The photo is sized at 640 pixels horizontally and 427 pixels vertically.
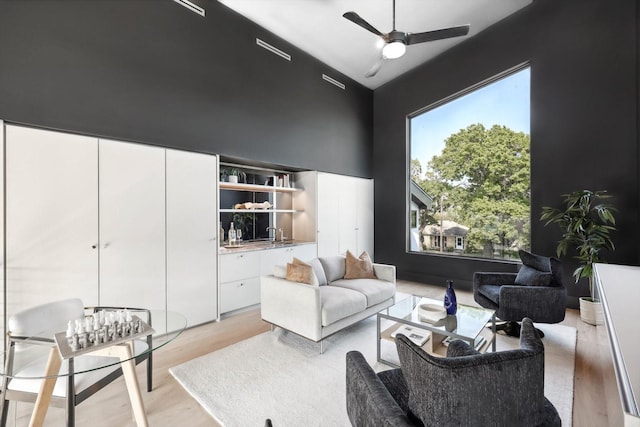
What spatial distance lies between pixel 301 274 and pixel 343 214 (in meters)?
2.82

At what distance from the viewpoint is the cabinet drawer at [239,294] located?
3.74 meters

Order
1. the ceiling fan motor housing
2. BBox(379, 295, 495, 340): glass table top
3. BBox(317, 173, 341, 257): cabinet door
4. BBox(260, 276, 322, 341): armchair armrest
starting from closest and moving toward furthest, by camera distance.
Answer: BBox(379, 295, 495, 340): glass table top → BBox(260, 276, 322, 341): armchair armrest → the ceiling fan motor housing → BBox(317, 173, 341, 257): cabinet door

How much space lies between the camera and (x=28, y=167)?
2424 mm

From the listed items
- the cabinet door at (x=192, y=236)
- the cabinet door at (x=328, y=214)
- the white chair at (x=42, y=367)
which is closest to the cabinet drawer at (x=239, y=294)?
the cabinet door at (x=192, y=236)

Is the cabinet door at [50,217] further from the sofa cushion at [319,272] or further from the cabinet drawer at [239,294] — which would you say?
the sofa cushion at [319,272]

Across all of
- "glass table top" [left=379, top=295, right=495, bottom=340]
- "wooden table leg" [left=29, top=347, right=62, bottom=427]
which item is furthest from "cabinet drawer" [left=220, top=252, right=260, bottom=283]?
"wooden table leg" [left=29, top=347, right=62, bottom=427]

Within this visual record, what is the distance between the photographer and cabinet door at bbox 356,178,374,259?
6.09 metres

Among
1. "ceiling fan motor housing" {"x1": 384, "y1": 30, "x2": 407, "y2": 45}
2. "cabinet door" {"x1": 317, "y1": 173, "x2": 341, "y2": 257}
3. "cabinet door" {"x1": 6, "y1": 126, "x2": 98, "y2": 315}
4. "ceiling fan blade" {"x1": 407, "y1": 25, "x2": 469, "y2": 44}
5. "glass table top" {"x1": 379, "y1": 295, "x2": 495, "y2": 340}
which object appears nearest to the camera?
"glass table top" {"x1": 379, "y1": 295, "x2": 495, "y2": 340}

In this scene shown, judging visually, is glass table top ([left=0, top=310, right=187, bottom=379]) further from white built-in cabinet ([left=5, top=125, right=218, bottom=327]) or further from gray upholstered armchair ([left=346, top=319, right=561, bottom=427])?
gray upholstered armchair ([left=346, top=319, right=561, bottom=427])

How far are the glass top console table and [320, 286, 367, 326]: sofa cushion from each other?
1.41 meters

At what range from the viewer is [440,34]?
3.24 metres

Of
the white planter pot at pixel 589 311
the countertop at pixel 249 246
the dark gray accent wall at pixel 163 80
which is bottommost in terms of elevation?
the white planter pot at pixel 589 311

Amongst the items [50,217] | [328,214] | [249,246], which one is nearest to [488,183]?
[328,214]

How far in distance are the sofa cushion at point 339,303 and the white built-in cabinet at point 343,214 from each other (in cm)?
206
